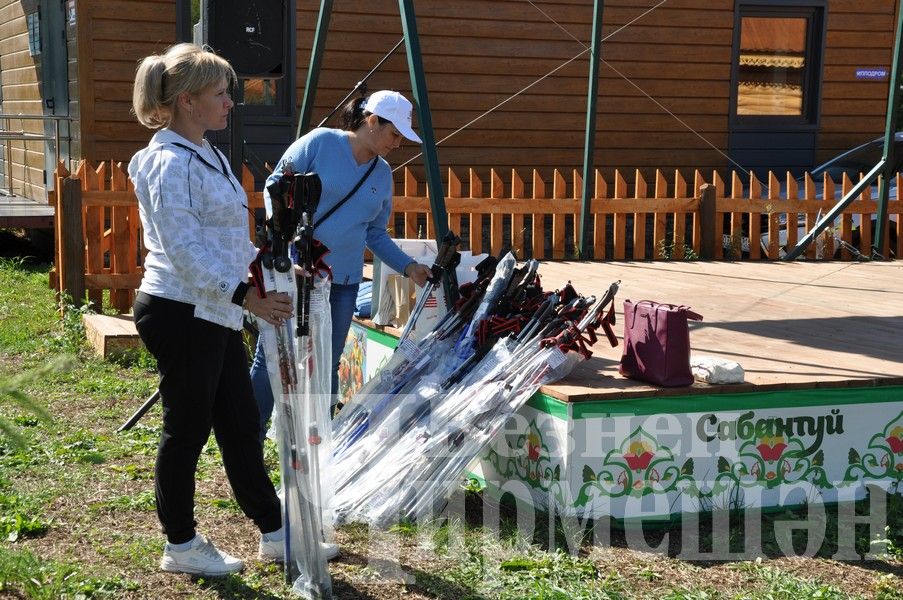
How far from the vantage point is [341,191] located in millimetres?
4578

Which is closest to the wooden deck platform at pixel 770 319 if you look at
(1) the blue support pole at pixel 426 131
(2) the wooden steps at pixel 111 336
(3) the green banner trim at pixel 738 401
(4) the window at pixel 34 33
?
(3) the green banner trim at pixel 738 401

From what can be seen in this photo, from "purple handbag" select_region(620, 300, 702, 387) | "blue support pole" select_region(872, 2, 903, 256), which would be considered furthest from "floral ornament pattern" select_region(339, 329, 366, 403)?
"blue support pole" select_region(872, 2, 903, 256)

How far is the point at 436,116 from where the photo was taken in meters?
12.4

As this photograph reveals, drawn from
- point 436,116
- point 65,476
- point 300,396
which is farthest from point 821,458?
point 436,116

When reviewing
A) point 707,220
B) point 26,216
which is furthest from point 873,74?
point 26,216

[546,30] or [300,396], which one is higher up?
[546,30]

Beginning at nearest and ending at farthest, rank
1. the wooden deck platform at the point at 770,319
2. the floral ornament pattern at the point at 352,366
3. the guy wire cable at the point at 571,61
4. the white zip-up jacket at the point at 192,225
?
the white zip-up jacket at the point at 192,225 < the wooden deck platform at the point at 770,319 < the floral ornament pattern at the point at 352,366 < the guy wire cable at the point at 571,61

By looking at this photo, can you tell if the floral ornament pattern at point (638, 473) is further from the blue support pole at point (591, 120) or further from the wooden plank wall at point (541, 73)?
the wooden plank wall at point (541, 73)

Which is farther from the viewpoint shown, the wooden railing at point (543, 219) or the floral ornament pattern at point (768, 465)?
the wooden railing at point (543, 219)

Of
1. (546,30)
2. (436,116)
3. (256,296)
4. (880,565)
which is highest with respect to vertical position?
(546,30)

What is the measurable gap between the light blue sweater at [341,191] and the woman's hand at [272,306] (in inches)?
43.2

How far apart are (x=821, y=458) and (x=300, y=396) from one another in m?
2.13

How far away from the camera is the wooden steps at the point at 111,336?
723 centimetres

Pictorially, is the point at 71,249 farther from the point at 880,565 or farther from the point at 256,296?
the point at 880,565
